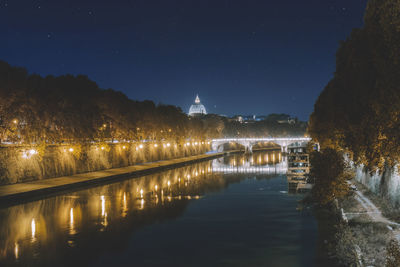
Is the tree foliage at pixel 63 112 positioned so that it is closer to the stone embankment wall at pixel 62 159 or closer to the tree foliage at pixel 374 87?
the stone embankment wall at pixel 62 159

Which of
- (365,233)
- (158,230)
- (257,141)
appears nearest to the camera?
(365,233)

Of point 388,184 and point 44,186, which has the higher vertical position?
point 388,184

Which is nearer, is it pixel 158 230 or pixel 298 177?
pixel 158 230

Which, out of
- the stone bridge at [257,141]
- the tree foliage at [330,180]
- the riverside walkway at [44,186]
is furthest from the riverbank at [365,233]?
the stone bridge at [257,141]

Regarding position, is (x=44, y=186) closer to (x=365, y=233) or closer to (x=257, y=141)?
(x=365, y=233)

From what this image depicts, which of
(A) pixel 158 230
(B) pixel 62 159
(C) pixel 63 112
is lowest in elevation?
(A) pixel 158 230

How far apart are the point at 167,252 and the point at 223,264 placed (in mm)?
2557

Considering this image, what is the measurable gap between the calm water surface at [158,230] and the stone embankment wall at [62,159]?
21.5 feet

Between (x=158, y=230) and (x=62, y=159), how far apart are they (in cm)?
2355

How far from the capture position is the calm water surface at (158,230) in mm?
14078

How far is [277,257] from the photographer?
14.2m

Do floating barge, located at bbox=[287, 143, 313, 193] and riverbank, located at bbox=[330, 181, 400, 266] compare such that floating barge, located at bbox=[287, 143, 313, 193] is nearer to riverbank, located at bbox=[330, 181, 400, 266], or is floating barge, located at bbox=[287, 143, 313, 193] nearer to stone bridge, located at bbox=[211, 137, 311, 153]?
riverbank, located at bbox=[330, 181, 400, 266]

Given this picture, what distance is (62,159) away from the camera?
3922cm

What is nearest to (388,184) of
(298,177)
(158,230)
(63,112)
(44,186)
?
(158,230)
